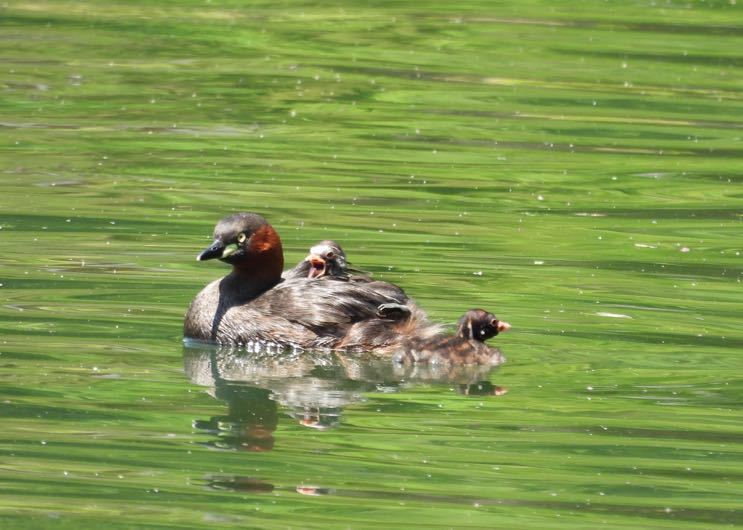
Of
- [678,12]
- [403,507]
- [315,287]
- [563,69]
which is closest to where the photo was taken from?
[403,507]

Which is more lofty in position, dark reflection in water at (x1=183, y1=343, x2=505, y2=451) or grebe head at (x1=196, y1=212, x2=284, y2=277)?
grebe head at (x1=196, y1=212, x2=284, y2=277)

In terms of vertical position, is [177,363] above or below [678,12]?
below

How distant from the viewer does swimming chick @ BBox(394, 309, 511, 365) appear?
327 inches

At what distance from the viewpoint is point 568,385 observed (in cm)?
800

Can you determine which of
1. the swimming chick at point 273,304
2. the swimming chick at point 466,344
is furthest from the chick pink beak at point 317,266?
the swimming chick at point 466,344

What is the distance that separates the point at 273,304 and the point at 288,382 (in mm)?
926

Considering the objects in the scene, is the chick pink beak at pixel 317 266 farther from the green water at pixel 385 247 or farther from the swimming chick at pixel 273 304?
the green water at pixel 385 247

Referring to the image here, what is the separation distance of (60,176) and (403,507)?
Result: 6702 mm

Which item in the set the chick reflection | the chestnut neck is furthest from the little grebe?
the chick reflection

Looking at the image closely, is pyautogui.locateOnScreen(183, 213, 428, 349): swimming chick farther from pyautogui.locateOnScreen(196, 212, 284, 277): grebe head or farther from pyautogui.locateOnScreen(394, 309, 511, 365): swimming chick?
pyautogui.locateOnScreen(394, 309, 511, 365): swimming chick

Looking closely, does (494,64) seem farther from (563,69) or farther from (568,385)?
(568,385)

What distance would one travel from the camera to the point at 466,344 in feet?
27.3

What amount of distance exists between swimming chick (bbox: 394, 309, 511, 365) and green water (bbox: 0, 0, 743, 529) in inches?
3.3

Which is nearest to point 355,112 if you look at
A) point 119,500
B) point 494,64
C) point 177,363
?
point 494,64
